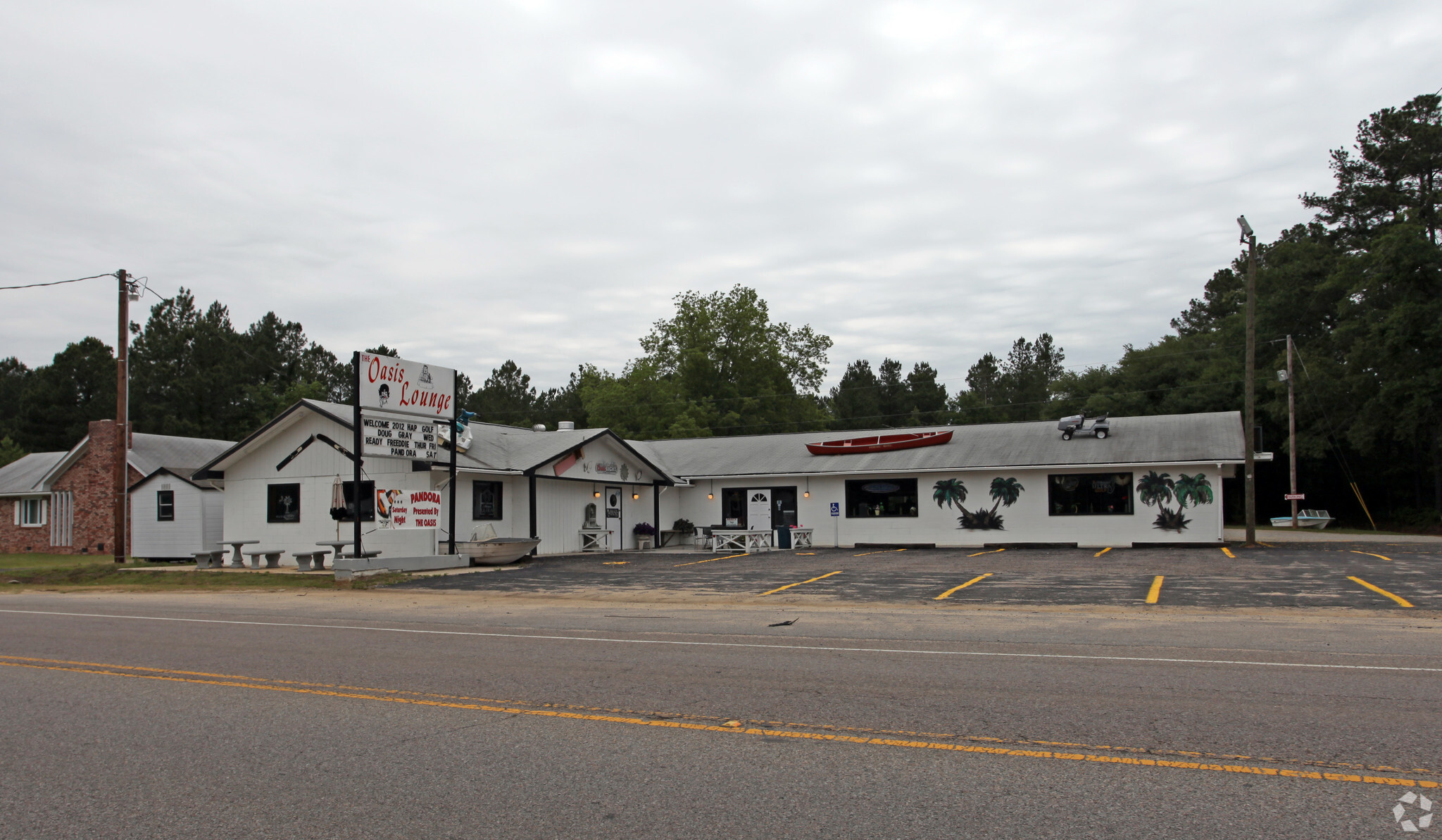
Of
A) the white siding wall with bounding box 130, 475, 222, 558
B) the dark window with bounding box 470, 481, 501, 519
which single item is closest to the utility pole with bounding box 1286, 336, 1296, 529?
the dark window with bounding box 470, 481, 501, 519

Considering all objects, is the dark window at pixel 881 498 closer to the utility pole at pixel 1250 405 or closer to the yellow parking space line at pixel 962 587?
the utility pole at pixel 1250 405

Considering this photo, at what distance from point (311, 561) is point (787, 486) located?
15.7 m

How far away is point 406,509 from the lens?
23281 mm

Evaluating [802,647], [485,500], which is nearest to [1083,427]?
[485,500]

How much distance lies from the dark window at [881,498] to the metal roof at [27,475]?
31.7 metres

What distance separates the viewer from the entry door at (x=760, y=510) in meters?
33.7

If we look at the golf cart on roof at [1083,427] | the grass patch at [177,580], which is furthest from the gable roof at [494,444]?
the golf cart on roof at [1083,427]

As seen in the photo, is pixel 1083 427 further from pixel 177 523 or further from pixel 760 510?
pixel 177 523

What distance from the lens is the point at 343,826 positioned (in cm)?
471

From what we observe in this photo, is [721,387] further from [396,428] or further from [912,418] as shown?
[396,428]

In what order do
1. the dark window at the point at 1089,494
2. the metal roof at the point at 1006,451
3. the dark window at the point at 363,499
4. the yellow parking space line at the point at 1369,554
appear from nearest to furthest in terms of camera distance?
the yellow parking space line at the point at 1369,554
the dark window at the point at 363,499
the metal roof at the point at 1006,451
the dark window at the point at 1089,494

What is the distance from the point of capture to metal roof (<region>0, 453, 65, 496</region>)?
1526 inches

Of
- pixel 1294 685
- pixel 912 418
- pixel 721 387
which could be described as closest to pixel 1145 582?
pixel 1294 685

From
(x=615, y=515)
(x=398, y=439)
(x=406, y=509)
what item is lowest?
(x=615, y=515)
